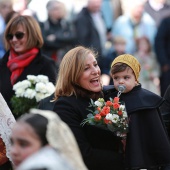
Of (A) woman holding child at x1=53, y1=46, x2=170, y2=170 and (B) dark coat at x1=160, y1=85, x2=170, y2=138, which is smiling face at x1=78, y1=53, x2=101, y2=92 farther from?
(B) dark coat at x1=160, y1=85, x2=170, y2=138

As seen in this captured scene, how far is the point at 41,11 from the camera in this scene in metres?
14.4

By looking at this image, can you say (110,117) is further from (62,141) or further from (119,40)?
(119,40)

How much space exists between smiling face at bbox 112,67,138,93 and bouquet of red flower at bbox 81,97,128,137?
1.14ft

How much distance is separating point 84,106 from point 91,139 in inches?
12.0

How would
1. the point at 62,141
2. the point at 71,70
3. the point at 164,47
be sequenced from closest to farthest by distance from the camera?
the point at 62,141 → the point at 71,70 → the point at 164,47

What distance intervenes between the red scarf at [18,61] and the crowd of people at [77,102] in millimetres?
12

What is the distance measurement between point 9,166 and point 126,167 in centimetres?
133

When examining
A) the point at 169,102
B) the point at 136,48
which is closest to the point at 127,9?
the point at 136,48

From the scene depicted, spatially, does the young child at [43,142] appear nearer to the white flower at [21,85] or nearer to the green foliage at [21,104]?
the green foliage at [21,104]

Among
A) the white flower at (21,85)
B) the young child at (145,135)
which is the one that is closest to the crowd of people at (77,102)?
the young child at (145,135)

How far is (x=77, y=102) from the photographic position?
6.46 m

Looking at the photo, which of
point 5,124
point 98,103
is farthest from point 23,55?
point 98,103

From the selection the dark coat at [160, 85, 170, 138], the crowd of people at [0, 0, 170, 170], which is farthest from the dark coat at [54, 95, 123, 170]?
the dark coat at [160, 85, 170, 138]

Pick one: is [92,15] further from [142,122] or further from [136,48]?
[142,122]
